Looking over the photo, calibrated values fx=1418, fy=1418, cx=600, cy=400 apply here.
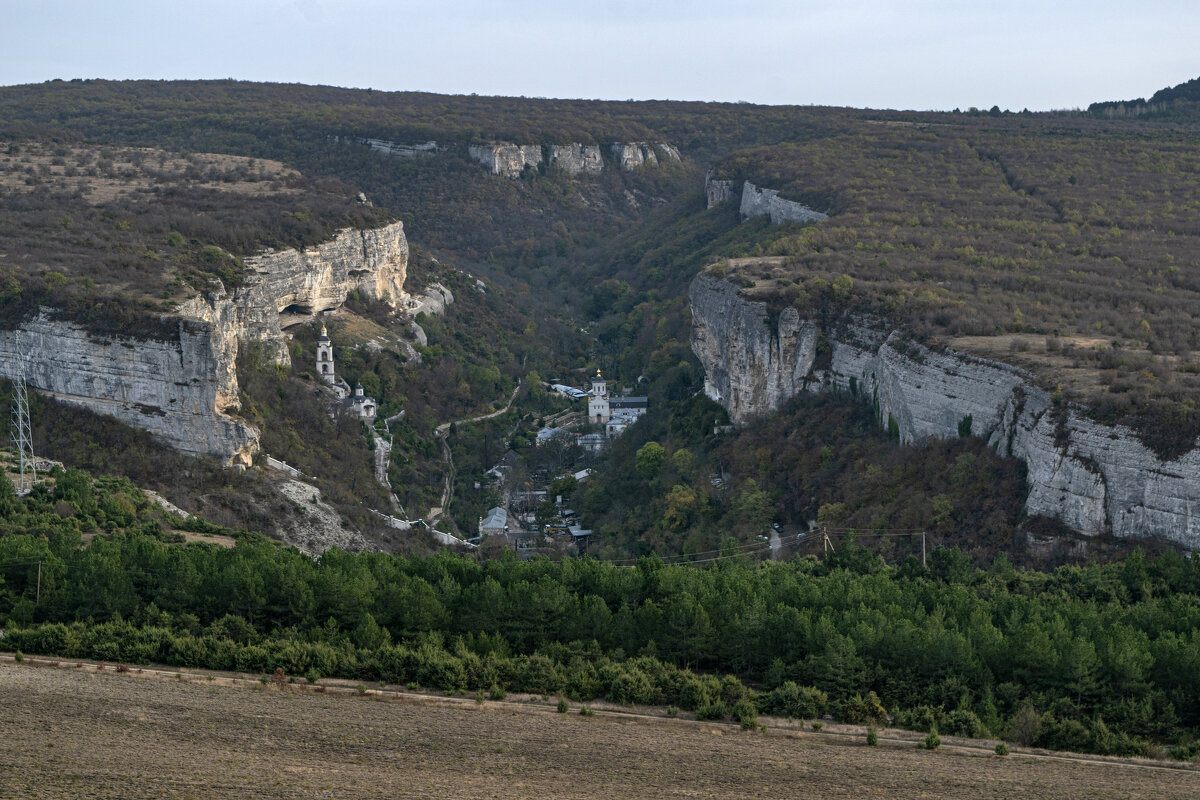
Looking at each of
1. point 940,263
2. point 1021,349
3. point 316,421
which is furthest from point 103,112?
point 1021,349

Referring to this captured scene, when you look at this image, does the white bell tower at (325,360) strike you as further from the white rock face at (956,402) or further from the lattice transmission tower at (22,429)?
the white rock face at (956,402)

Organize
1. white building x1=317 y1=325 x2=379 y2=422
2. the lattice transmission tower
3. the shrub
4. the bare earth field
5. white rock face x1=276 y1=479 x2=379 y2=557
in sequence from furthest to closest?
white building x1=317 y1=325 x2=379 y2=422 → white rock face x1=276 y1=479 x2=379 y2=557 → the lattice transmission tower → the shrub → the bare earth field

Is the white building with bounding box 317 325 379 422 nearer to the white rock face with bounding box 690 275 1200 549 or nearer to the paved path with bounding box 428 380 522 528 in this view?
the paved path with bounding box 428 380 522 528

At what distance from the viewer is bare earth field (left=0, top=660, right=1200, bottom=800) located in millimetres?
21156

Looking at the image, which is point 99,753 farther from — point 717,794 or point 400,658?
point 717,794

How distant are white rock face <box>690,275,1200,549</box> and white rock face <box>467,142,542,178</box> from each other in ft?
179

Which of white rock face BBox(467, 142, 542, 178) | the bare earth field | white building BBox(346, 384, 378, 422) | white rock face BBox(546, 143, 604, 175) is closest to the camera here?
the bare earth field

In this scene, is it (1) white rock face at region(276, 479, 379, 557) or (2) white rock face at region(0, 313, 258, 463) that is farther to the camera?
(2) white rock face at region(0, 313, 258, 463)

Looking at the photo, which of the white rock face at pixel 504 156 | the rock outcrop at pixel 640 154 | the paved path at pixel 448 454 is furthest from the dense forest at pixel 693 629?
the rock outcrop at pixel 640 154

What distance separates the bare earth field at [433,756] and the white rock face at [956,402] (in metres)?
10.5

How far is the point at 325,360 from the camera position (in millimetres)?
58250

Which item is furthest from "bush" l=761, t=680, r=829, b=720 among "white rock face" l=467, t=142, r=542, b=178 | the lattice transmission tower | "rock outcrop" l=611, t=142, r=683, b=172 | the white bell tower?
"rock outcrop" l=611, t=142, r=683, b=172

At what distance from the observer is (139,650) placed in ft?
90.0

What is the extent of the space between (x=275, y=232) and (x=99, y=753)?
41762mm
